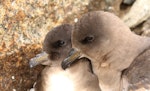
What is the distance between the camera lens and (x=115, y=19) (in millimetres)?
3914

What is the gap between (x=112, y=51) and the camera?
3885 mm

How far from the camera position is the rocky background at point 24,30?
4445mm

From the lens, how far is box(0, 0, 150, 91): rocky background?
14.6 feet

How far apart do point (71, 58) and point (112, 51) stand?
1.09ft

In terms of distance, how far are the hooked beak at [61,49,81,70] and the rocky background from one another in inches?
21.8

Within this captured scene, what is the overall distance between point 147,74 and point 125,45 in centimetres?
28

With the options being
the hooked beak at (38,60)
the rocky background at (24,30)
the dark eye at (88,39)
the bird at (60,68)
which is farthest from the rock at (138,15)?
the dark eye at (88,39)

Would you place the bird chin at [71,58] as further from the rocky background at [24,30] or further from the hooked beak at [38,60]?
the rocky background at [24,30]

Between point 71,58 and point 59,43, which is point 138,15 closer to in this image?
point 59,43

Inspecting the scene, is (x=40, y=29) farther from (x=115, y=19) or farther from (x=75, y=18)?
(x=115, y=19)

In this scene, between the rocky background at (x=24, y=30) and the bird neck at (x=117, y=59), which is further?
the rocky background at (x=24, y=30)

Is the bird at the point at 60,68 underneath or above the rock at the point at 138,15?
above

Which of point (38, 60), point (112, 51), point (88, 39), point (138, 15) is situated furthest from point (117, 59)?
point (138, 15)

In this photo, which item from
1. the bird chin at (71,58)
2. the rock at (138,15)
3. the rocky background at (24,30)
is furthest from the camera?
the rock at (138,15)
